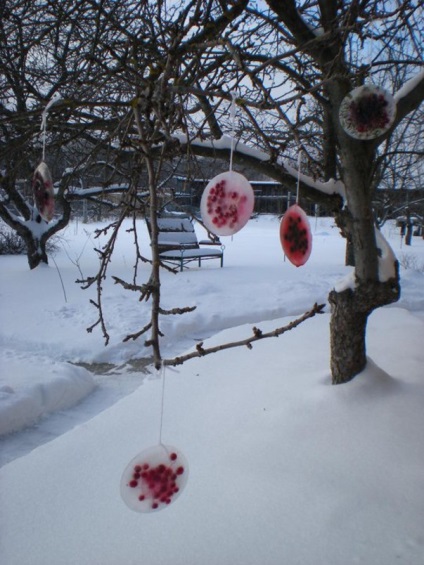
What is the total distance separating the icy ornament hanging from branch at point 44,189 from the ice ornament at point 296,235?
69 centimetres

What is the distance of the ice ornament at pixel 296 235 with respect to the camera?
1425 mm

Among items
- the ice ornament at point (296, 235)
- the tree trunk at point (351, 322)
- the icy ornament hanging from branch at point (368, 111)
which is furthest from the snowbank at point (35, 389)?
the icy ornament hanging from branch at point (368, 111)

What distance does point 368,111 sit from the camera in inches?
67.5

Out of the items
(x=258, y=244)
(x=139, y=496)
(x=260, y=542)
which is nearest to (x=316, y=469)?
(x=260, y=542)

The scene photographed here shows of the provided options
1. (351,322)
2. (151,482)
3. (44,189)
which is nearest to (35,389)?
(351,322)

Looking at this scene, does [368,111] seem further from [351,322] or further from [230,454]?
[230,454]

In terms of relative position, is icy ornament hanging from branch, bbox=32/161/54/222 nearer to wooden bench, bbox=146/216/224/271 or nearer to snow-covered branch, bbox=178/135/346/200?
snow-covered branch, bbox=178/135/346/200

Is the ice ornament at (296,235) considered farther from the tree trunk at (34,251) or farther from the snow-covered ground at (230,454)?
the tree trunk at (34,251)

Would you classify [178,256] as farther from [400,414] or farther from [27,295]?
[400,414]

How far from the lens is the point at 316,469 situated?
1977mm

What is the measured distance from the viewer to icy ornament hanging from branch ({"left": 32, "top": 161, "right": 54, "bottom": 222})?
1.34m

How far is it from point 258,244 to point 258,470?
12942mm

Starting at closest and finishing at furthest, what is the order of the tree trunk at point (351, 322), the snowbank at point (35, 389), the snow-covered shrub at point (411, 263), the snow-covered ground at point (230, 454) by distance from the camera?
1. the snow-covered ground at point (230, 454)
2. the tree trunk at point (351, 322)
3. the snowbank at point (35, 389)
4. the snow-covered shrub at point (411, 263)

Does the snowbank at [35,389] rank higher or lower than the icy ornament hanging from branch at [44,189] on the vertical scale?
lower
